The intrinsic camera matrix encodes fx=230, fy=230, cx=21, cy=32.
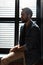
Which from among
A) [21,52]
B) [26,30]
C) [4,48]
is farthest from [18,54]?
[4,48]

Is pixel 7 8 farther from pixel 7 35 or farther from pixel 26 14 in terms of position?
pixel 26 14

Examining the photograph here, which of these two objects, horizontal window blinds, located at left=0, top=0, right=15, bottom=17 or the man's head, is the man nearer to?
the man's head

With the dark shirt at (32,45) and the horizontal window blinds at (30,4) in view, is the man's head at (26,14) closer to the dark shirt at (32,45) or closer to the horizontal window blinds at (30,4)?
the dark shirt at (32,45)

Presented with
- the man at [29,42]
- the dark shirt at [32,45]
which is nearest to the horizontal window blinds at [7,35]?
the man at [29,42]

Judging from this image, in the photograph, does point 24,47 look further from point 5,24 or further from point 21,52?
point 5,24

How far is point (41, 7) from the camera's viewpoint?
2992 mm

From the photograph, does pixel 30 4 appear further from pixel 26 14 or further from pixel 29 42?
pixel 29 42

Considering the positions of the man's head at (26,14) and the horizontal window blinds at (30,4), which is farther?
the horizontal window blinds at (30,4)

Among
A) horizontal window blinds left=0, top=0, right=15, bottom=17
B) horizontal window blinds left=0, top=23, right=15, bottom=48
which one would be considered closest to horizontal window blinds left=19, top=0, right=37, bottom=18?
horizontal window blinds left=0, top=0, right=15, bottom=17

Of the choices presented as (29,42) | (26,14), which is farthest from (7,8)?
(29,42)

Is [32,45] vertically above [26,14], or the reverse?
[26,14]

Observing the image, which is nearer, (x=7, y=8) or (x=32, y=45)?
(x=32, y=45)

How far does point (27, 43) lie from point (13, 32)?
598 mm

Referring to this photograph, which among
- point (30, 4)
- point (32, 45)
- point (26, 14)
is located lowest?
point (32, 45)
